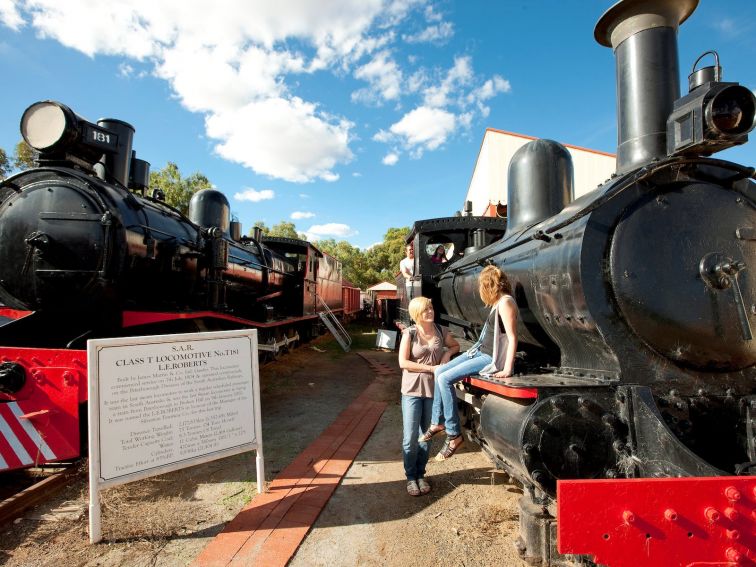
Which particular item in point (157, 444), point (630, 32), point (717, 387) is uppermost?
point (630, 32)

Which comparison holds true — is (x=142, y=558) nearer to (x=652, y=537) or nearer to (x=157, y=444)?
(x=157, y=444)

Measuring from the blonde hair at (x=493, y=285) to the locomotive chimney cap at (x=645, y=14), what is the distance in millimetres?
2013

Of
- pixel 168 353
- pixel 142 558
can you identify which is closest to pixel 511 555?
pixel 142 558

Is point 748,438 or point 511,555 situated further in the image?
point 511,555

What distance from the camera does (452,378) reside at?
3.36 meters

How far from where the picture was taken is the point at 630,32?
3.16 metres

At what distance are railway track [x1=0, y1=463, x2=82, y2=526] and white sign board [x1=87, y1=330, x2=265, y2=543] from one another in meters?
0.84

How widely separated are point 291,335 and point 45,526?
308 inches

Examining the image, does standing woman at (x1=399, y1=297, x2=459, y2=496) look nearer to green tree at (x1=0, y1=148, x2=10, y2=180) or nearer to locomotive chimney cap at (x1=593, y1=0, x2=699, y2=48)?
locomotive chimney cap at (x1=593, y1=0, x2=699, y2=48)

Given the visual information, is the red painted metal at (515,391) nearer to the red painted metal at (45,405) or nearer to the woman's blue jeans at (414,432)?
the woman's blue jeans at (414,432)

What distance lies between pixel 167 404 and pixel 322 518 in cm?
146

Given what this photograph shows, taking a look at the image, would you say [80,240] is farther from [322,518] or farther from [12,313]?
[322,518]

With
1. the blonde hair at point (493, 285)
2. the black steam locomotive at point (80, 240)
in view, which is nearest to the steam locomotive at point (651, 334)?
the blonde hair at point (493, 285)

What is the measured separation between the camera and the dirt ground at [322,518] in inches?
108
